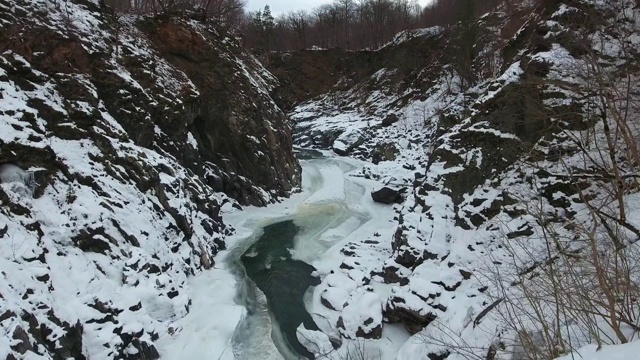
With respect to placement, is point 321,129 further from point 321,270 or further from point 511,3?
point 321,270

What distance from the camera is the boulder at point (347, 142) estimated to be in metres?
37.0

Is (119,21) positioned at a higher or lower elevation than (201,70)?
higher

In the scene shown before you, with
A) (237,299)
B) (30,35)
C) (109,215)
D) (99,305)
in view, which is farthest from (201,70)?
(99,305)

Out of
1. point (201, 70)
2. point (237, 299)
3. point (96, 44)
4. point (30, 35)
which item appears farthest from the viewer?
point (201, 70)

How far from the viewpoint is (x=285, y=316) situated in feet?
37.5

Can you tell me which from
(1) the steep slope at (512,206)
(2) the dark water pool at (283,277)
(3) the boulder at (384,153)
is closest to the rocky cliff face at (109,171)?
(2) the dark water pool at (283,277)

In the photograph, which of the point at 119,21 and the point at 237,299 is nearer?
the point at 237,299

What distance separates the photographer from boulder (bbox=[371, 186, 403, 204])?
21875mm

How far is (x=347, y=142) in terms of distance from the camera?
37.7 meters

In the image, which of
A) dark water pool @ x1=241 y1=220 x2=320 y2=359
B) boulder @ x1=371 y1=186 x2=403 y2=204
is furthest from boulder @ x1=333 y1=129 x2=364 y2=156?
dark water pool @ x1=241 y1=220 x2=320 y2=359

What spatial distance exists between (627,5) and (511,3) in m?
23.6

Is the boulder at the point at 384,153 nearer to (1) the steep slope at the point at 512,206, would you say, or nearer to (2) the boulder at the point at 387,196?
(2) the boulder at the point at 387,196

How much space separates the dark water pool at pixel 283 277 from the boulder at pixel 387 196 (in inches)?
222

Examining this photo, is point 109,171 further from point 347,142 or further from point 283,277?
point 347,142
